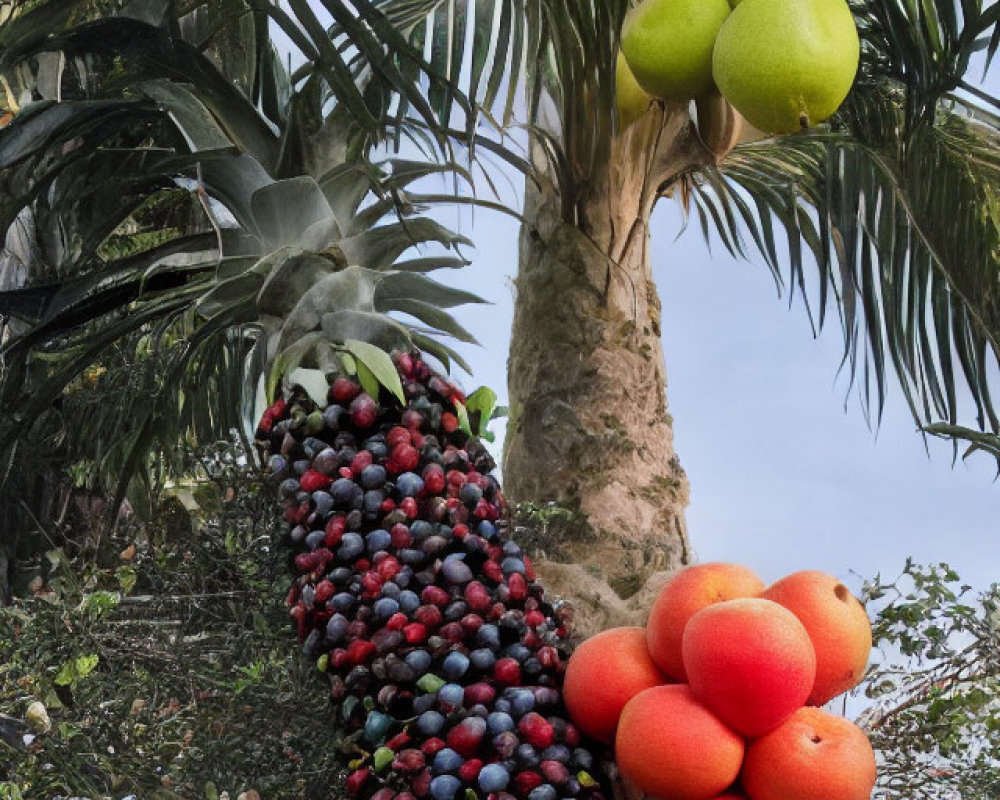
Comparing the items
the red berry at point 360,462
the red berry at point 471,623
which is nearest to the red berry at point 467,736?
the red berry at point 471,623

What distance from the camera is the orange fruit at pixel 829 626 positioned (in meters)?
1.59

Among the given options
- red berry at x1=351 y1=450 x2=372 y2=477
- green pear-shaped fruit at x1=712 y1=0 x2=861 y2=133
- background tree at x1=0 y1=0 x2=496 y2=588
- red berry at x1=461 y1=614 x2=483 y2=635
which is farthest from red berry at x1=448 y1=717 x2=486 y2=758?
green pear-shaped fruit at x1=712 y1=0 x2=861 y2=133

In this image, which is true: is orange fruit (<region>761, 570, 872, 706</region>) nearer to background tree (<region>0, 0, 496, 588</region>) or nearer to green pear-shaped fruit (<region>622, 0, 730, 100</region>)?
background tree (<region>0, 0, 496, 588</region>)

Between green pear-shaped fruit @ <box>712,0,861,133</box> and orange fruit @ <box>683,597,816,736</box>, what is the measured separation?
744mm

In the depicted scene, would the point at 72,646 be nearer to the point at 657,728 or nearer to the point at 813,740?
the point at 657,728

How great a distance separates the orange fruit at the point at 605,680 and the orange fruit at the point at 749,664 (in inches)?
4.3

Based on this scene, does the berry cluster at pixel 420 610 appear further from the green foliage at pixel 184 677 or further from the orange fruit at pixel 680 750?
the green foliage at pixel 184 677

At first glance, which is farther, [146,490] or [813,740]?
[146,490]

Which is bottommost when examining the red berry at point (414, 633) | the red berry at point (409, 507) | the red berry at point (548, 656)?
the red berry at point (548, 656)

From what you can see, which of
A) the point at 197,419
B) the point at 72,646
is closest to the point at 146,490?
the point at 197,419

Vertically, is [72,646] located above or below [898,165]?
below

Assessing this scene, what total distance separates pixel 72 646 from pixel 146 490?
2.57 feet

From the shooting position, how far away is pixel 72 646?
2012 mm

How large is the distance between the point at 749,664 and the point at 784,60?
853 mm
